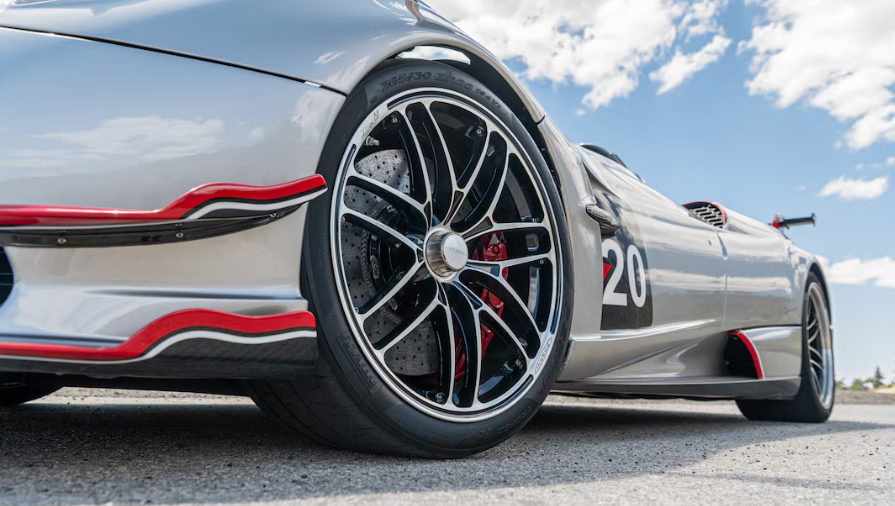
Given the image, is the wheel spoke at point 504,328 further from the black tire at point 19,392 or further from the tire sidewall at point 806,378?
the tire sidewall at point 806,378

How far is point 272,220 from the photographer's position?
143 centimetres

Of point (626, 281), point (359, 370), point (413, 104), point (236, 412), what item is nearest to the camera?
point (359, 370)

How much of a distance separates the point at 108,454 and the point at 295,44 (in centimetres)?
101

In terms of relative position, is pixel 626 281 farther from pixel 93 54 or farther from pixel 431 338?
pixel 93 54

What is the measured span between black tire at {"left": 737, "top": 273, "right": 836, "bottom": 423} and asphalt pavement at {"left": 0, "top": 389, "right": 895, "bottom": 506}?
126 cm

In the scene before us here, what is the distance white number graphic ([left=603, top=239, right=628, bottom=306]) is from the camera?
7.73 feet

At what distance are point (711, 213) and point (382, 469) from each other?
8.45ft

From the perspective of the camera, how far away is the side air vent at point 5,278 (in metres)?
1.29

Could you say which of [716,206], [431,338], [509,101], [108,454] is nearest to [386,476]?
[431,338]

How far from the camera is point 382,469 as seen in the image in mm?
1521

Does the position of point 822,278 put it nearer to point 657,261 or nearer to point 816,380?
point 816,380

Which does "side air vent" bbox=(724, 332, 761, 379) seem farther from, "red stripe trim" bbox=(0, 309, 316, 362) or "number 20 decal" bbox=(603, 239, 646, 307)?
"red stripe trim" bbox=(0, 309, 316, 362)

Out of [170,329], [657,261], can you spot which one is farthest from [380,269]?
[657,261]

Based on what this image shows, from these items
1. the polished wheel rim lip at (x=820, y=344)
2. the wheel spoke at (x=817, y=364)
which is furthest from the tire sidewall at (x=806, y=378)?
the wheel spoke at (x=817, y=364)
